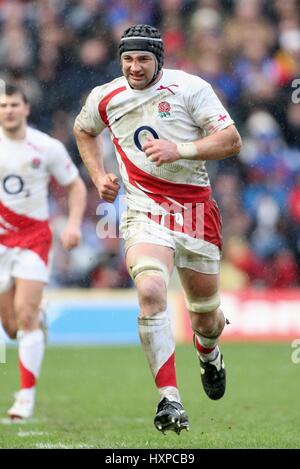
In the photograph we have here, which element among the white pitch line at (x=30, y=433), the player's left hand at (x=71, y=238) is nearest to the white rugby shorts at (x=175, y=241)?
the white pitch line at (x=30, y=433)

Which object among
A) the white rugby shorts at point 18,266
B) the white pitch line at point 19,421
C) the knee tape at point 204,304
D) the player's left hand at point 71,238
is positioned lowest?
the white pitch line at point 19,421

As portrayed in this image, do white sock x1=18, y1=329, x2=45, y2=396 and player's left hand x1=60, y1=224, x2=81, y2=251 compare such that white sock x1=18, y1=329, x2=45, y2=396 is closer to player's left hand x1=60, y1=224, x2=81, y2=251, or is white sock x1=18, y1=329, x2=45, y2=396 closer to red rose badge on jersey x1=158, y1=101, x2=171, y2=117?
player's left hand x1=60, y1=224, x2=81, y2=251

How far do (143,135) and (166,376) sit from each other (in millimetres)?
1550

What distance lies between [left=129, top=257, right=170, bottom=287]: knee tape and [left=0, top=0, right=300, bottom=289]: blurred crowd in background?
8.51 metres

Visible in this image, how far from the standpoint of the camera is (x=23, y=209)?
31.5ft

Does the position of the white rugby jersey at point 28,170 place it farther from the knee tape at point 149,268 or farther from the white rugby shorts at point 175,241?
the knee tape at point 149,268

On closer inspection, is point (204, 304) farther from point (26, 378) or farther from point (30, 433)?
point (26, 378)

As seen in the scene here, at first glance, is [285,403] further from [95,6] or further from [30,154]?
[95,6]

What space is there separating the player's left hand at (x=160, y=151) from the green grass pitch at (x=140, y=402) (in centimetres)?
179

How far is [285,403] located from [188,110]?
3.63 meters

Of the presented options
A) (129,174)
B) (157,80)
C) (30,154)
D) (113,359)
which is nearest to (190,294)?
(129,174)

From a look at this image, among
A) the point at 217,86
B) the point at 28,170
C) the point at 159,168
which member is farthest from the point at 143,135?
the point at 217,86

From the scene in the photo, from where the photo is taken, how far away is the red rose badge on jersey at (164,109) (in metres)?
7.21

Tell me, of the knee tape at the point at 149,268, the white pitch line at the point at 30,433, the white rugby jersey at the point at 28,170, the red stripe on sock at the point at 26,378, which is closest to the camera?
the knee tape at the point at 149,268
